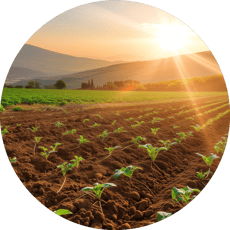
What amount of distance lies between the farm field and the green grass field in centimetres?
7

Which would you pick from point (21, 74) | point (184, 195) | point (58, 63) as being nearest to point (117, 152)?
point (184, 195)

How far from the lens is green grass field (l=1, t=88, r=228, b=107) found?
438 centimetres

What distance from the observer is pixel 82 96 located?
475cm

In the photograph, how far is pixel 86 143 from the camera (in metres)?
4.27

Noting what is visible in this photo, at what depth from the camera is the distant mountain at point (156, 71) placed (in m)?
4.32

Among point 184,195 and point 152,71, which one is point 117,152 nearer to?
point 184,195

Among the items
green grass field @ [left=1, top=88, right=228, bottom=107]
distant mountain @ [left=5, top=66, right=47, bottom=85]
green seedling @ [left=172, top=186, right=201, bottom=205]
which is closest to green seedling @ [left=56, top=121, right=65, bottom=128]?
green grass field @ [left=1, top=88, right=228, bottom=107]

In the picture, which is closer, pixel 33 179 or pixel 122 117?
pixel 33 179

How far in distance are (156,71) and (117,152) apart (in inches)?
89.0

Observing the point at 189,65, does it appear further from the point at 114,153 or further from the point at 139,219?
the point at 139,219

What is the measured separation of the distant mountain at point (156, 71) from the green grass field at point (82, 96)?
1.10 ft

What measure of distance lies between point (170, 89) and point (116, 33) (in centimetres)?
201

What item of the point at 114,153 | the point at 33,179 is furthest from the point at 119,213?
the point at 33,179

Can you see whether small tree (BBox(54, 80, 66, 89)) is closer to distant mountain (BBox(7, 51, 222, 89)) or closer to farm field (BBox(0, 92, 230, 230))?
distant mountain (BBox(7, 51, 222, 89))
